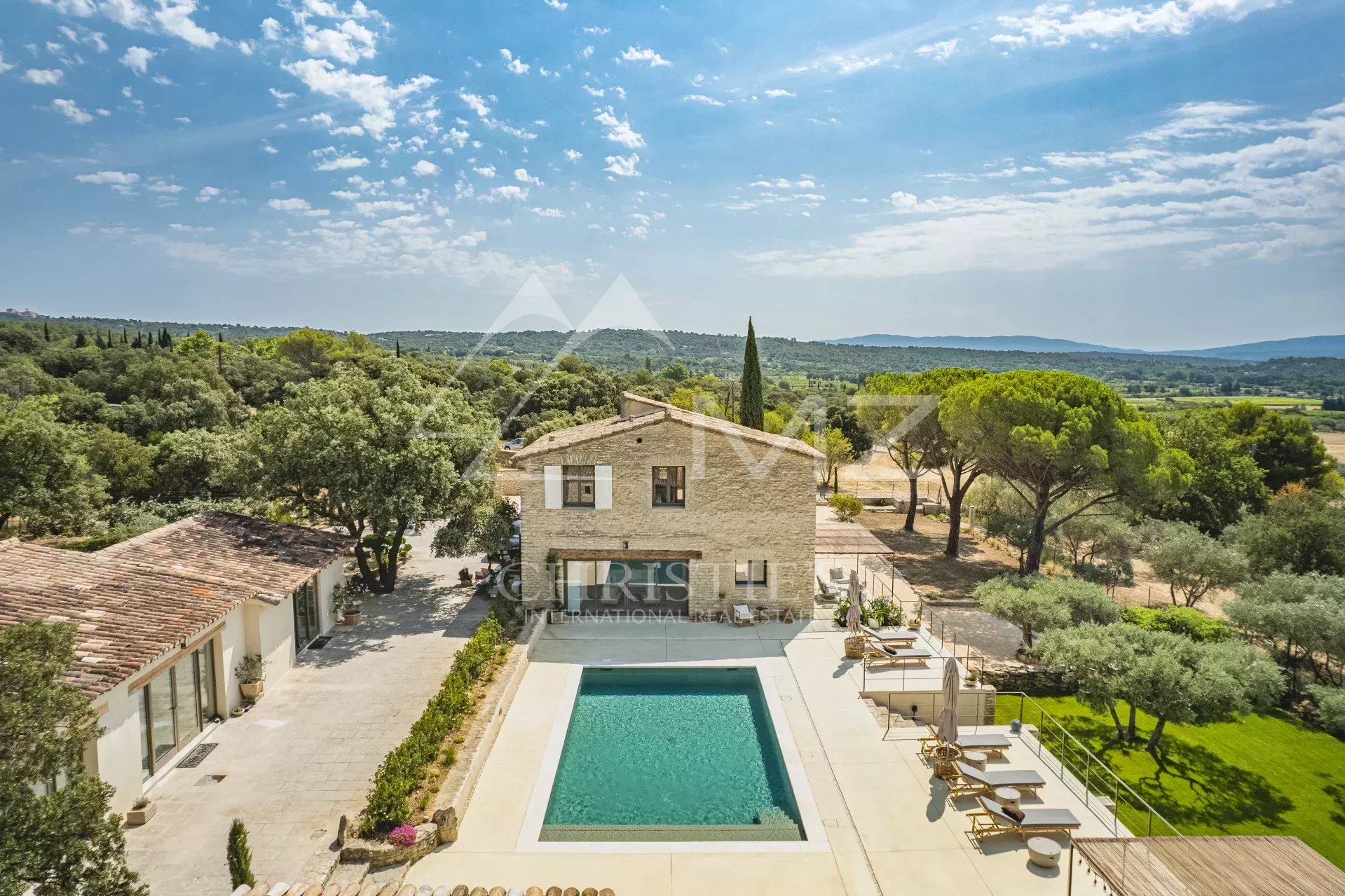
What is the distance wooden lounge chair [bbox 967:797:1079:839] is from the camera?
1150 cm

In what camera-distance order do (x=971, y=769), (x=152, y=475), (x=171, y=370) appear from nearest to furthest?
(x=971, y=769) → (x=152, y=475) → (x=171, y=370)

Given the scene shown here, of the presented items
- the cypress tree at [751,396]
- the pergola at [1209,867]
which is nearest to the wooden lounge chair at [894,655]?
the pergola at [1209,867]

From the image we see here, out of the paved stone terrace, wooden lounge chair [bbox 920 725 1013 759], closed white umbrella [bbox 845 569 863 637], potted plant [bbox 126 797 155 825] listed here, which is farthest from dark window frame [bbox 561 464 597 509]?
potted plant [bbox 126 797 155 825]

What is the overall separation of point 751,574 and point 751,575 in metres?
0.03

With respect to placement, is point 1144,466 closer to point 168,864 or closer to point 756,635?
point 756,635

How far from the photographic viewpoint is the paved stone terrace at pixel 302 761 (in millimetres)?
10484

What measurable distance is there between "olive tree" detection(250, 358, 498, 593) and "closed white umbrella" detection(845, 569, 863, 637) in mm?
11058

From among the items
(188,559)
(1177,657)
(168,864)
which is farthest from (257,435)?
(1177,657)

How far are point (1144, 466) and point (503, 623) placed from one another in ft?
75.0

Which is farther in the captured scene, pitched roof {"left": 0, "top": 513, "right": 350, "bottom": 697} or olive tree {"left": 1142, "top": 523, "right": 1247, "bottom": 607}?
olive tree {"left": 1142, "top": 523, "right": 1247, "bottom": 607}

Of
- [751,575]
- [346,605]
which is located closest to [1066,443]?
[751,575]

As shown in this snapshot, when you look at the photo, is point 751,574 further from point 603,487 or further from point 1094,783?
point 1094,783

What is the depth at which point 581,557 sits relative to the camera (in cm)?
2119

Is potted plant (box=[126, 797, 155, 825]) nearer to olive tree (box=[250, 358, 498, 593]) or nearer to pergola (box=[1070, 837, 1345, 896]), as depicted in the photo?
olive tree (box=[250, 358, 498, 593])
